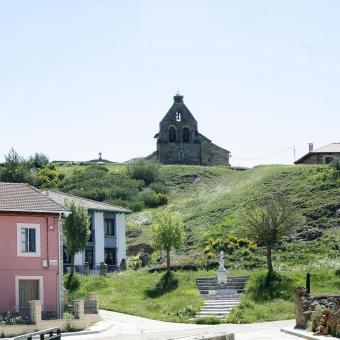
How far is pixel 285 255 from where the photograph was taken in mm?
61844

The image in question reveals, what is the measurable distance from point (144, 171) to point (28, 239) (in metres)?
59.4

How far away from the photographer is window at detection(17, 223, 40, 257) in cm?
4470

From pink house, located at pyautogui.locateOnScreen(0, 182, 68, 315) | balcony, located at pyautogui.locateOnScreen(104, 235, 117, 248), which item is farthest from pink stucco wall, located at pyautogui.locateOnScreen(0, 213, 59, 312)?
balcony, located at pyautogui.locateOnScreen(104, 235, 117, 248)

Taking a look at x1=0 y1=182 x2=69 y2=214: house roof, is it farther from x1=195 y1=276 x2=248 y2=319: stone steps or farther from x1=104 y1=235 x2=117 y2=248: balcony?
x1=104 y1=235 x2=117 y2=248: balcony

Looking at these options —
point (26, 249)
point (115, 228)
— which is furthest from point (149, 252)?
point (26, 249)

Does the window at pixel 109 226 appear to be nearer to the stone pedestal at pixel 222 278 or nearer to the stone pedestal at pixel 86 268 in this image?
the stone pedestal at pixel 86 268

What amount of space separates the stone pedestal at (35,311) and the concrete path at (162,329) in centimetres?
222

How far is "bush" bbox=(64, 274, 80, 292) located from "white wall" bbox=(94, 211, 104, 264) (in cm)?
942

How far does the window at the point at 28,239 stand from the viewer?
4470 cm

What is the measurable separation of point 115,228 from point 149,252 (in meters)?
4.98

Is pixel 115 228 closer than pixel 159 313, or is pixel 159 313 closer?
pixel 159 313

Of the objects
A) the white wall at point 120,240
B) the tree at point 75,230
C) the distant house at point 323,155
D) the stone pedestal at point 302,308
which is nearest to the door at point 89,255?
the white wall at point 120,240

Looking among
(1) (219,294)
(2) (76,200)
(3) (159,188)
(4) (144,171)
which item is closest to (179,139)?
(4) (144,171)

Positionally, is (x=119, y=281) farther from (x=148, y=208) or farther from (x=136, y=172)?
(x=136, y=172)
